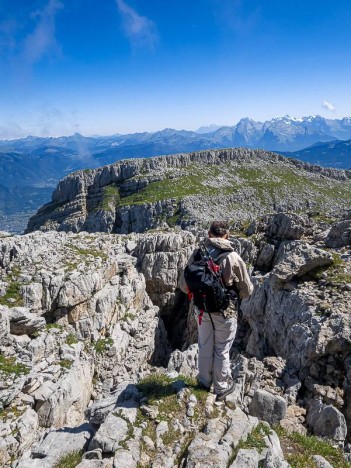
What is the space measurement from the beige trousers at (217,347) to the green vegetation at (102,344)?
1756 cm

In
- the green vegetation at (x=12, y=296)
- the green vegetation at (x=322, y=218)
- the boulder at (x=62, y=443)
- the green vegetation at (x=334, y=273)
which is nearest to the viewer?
the boulder at (x=62, y=443)

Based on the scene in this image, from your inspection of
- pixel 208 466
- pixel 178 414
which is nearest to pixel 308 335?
pixel 178 414

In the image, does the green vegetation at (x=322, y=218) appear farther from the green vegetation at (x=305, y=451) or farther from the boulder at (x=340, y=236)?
the green vegetation at (x=305, y=451)

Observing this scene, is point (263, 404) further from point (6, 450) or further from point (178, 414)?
point (6, 450)

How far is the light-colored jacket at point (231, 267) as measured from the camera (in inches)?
437

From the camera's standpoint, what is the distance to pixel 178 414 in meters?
11.4

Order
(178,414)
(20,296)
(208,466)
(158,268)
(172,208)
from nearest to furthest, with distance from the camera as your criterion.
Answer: (208,466) < (178,414) < (20,296) < (158,268) < (172,208)

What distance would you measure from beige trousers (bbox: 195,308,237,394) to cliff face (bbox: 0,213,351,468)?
762 millimetres

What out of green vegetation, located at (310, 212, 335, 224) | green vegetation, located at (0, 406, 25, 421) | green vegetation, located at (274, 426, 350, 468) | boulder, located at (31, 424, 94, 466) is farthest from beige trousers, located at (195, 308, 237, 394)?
green vegetation, located at (310, 212, 335, 224)

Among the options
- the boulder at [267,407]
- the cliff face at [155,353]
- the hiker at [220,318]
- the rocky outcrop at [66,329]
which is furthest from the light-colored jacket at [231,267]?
the rocky outcrop at [66,329]

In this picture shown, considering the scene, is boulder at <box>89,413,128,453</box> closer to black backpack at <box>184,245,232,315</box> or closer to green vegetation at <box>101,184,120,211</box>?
black backpack at <box>184,245,232,315</box>

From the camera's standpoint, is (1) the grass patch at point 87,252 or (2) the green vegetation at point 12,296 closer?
(2) the green vegetation at point 12,296

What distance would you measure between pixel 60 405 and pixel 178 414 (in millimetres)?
10837

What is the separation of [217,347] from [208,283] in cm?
277
